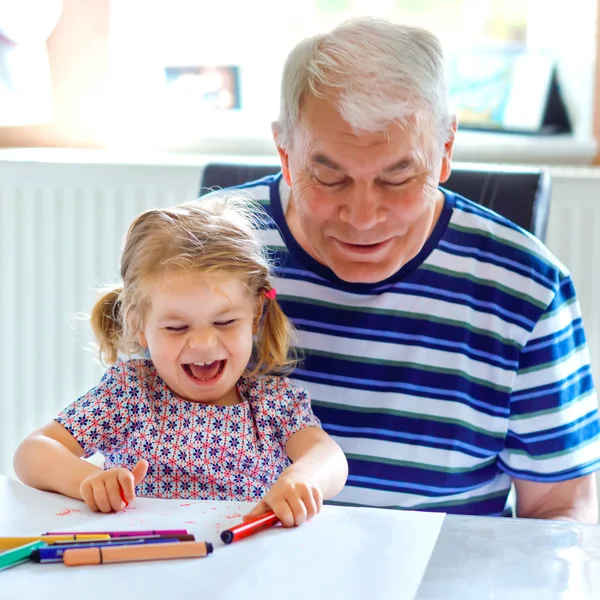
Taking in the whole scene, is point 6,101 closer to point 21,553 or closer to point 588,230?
point 588,230

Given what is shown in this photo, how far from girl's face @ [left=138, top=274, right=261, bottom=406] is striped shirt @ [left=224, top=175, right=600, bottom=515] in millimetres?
221

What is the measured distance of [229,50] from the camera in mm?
2826

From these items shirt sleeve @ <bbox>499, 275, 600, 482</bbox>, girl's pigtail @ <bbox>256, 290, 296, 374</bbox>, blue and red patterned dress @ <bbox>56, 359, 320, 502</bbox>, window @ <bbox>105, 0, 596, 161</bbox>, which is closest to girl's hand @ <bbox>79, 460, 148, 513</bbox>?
blue and red patterned dress @ <bbox>56, 359, 320, 502</bbox>

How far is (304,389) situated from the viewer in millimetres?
1358

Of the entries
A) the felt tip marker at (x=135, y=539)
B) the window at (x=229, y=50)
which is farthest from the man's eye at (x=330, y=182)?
the window at (x=229, y=50)

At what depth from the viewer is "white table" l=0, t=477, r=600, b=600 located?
79cm

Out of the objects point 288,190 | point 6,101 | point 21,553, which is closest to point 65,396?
point 6,101

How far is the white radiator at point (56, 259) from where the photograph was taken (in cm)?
247

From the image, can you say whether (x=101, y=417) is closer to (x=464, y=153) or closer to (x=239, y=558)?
(x=239, y=558)

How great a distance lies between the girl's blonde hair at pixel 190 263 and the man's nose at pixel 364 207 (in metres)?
0.14

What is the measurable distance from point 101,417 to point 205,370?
0.15m

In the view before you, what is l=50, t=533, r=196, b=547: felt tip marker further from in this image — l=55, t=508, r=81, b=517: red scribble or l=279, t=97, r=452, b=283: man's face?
l=279, t=97, r=452, b=283: man's face

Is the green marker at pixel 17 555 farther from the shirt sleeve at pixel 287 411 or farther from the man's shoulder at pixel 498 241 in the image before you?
the man's shoulder at pixel 498 241

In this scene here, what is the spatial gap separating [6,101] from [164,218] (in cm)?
146
